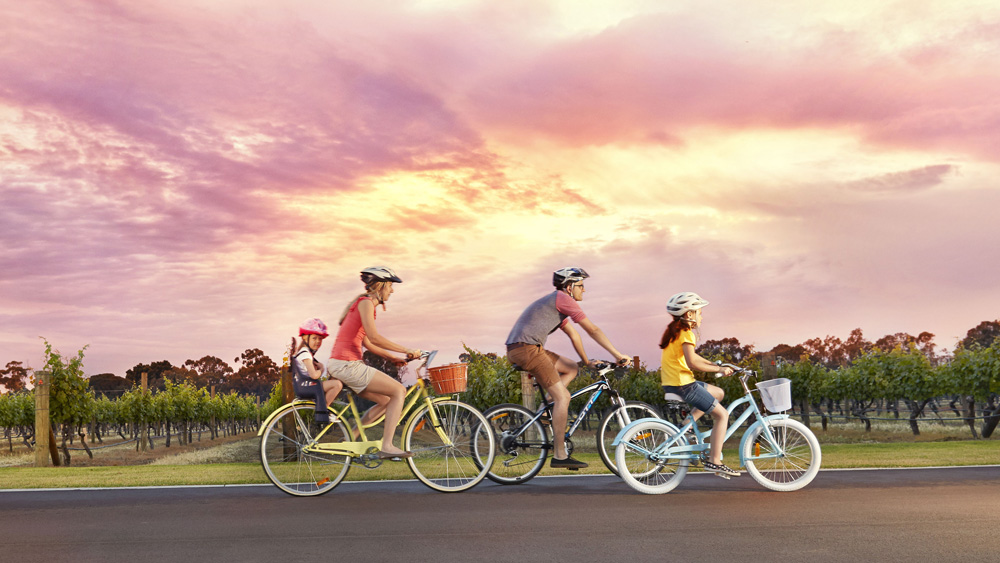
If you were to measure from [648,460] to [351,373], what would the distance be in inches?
110

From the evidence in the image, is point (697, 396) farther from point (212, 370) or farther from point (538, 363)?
point (212, 370)

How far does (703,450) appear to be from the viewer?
7.77m

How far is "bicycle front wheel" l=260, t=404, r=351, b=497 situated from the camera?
25.7 ft

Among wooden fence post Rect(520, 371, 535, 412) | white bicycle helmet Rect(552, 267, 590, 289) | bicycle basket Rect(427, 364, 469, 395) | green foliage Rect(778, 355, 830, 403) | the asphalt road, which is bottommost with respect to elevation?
green foliage Rect(778, 355, 830, 403)

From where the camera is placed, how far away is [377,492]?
797cm

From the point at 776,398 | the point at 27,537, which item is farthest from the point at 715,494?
the point at 27,537

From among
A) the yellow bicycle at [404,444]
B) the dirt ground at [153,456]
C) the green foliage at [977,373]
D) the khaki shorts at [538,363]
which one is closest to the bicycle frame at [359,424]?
the yellow bicycle at [404,444]

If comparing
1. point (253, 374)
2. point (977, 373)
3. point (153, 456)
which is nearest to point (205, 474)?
point (153, 456)

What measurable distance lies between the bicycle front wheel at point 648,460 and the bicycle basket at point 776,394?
2.85ft

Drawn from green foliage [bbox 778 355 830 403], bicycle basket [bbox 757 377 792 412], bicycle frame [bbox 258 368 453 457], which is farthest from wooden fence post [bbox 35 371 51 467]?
green foliage [bbox 778 355 830 403]

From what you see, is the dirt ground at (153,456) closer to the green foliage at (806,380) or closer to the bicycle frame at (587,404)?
the bicycle frame at (587,404)

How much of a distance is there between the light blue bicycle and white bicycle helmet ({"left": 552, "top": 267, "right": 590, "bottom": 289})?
140 centimetres

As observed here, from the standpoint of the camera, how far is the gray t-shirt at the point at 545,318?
8.05m

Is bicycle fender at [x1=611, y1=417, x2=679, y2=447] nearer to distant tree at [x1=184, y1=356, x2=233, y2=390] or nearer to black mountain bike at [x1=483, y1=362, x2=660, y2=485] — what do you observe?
black mountain bike at [x1=483, y1=362, x2=660, y2=485]
